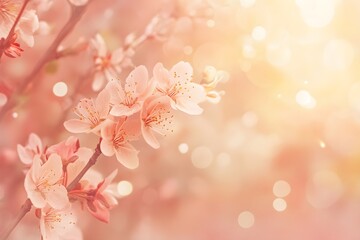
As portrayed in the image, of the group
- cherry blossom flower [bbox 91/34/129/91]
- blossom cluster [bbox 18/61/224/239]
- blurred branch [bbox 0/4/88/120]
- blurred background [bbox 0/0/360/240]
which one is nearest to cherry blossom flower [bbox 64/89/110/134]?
blossom cluster [bbox 18/61/224/239]

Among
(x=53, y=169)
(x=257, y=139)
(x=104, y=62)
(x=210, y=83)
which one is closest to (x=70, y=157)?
(x=53, y=169)

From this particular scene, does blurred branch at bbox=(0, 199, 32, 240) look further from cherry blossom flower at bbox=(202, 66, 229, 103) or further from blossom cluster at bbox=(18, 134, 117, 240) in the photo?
cherry blossom flower at bbox=(202, 66, 229, 103)

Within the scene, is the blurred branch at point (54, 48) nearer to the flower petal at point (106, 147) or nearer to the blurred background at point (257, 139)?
the flower petal at point (106, 147)

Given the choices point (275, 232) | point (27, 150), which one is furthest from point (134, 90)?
point (275, 232)

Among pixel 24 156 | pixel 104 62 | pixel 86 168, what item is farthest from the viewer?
pixel 104 62

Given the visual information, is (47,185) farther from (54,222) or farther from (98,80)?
(98,80)

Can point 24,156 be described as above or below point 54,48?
below

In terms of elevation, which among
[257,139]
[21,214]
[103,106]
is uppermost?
[257,139]
